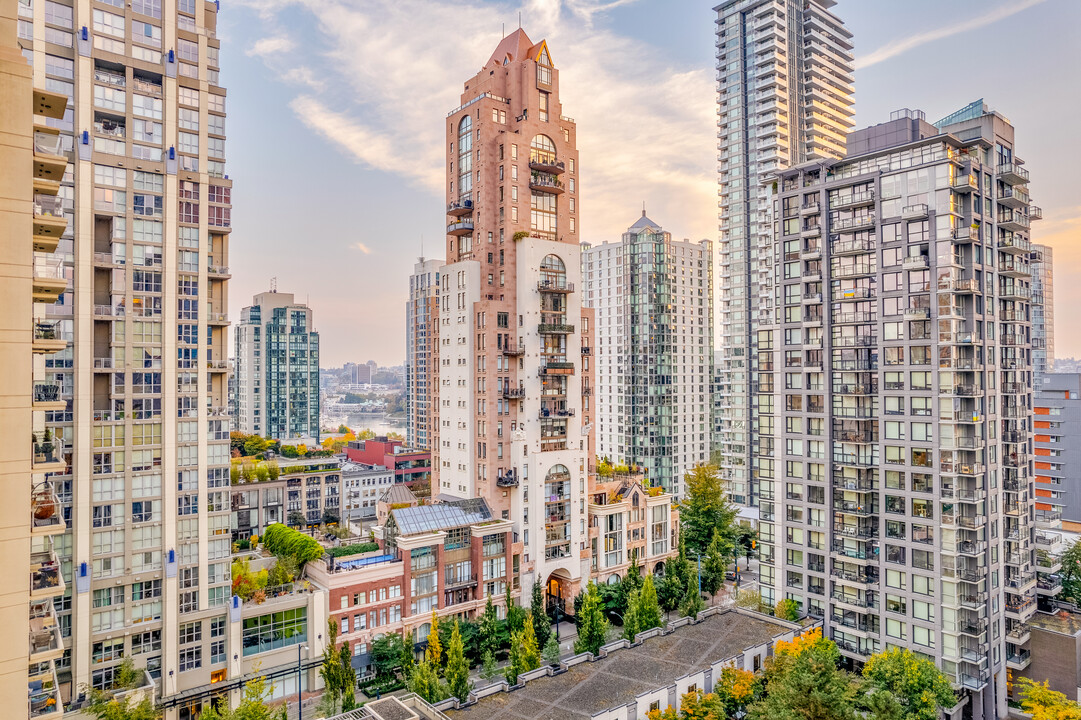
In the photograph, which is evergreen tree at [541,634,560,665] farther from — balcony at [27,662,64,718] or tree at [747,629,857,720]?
balcony at [27,662,64,718]

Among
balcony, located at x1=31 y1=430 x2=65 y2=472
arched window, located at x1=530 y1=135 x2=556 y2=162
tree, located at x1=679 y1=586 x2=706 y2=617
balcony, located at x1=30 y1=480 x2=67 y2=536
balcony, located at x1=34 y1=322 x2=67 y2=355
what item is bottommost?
tree, located at x1=679 y1=586 x2=706 y2=617

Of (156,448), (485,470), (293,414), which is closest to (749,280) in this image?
(485,470)

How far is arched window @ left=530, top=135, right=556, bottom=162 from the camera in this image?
6662 cm

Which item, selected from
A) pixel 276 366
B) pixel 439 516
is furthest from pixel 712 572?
pixel 276 366

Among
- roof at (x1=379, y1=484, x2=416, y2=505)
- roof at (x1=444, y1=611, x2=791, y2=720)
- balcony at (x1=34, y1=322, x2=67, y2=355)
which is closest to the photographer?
balcony at (x1=34, y1=322, x2=67, y2=355)

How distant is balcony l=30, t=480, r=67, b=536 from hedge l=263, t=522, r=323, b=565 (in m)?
32.9

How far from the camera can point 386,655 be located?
160 feet

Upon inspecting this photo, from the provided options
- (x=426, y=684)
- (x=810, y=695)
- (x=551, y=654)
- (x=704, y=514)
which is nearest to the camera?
(x=810, y=695)

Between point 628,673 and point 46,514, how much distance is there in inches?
1385

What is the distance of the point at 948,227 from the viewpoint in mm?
45375

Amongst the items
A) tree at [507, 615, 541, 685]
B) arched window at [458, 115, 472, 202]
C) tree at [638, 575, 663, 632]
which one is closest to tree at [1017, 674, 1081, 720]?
tree at [638, 575, 663, 632]

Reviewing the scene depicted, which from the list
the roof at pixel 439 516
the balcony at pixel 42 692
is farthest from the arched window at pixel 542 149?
the balcony at pixel 42 692

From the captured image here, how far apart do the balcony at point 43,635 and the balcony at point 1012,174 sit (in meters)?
64.4

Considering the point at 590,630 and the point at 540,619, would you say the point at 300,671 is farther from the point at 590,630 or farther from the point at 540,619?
the point at 590,630
